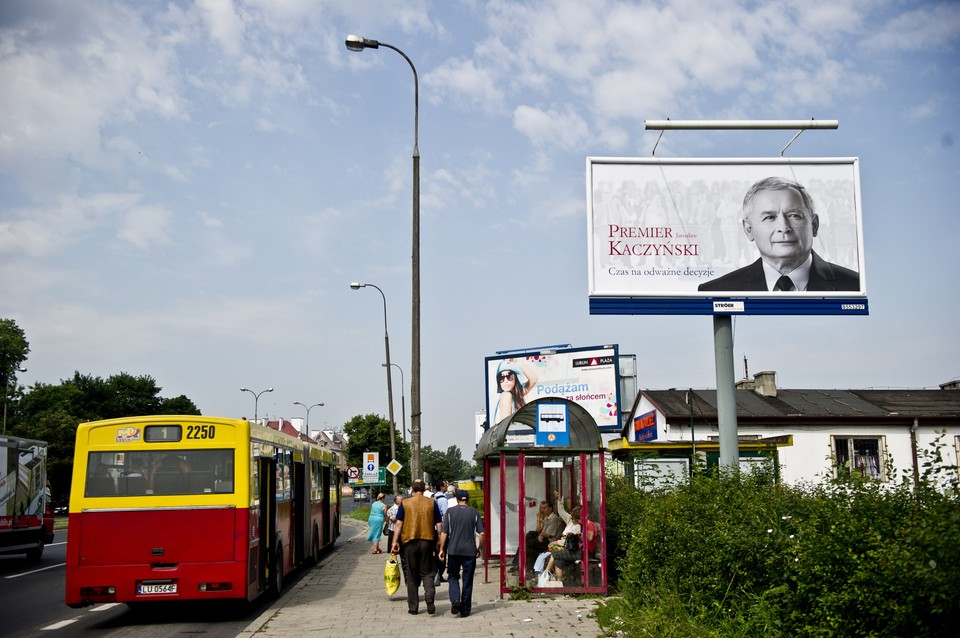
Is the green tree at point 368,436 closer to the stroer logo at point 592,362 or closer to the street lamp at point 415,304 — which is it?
the stroer logo at point 592,362

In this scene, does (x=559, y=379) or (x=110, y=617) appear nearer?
(x=110, y=617)

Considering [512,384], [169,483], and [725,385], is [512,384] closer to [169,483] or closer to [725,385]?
[725,385]

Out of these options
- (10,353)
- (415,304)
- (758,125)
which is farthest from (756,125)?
(10,353)

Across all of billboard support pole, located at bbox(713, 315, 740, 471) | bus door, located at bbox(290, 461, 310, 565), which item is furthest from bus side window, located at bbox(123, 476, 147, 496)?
billboard support pole, located at bbox(713, 315, 740, 471)

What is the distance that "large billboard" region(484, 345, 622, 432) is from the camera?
35.2 meters

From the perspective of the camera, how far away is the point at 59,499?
76.1m

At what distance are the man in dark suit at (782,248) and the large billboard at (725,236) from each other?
0.02 m

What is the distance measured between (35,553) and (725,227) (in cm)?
1830

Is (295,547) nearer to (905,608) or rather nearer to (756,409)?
(905,608)

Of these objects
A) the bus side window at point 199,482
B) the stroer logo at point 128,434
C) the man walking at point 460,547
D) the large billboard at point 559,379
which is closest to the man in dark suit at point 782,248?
the man walking at point 460,547

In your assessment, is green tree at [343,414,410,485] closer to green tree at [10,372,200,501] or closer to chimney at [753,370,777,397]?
green tree at [10,372,200,501]

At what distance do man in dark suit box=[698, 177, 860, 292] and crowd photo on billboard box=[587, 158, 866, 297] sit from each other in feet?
0.07

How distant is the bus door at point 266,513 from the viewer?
44.7ft

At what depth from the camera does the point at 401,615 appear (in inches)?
493
